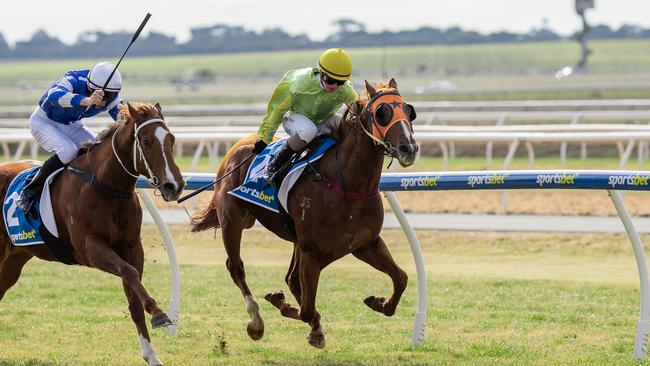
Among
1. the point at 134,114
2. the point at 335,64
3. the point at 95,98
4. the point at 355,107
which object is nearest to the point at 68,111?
the point at 95,98

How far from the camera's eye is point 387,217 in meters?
13.7

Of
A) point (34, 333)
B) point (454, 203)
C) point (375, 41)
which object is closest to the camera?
point (34, 333)

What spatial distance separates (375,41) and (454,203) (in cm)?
8999

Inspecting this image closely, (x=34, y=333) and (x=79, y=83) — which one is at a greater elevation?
(x=79, y=83)

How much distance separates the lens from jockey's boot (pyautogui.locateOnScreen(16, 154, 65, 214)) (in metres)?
7.34

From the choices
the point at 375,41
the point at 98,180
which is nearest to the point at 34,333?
the point at 98,180

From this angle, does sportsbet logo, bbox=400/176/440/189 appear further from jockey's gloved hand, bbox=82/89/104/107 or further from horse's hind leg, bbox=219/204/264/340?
jockey's gloved hand, bbox=82/89/104/107

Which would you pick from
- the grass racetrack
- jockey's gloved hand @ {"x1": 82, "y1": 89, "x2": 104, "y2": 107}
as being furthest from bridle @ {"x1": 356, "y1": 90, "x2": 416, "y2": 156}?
jockey's gloved hand @ {"x1": 82, "y1": 89, "x2": 104, "y2": 107}

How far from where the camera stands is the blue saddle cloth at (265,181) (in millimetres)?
7199

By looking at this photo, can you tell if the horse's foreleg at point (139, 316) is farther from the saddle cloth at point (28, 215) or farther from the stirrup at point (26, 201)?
the stirrup at point (26, 201)

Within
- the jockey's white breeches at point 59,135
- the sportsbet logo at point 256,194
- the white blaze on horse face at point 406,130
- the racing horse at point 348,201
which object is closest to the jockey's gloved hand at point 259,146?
the sportsbet logo at point 256,194

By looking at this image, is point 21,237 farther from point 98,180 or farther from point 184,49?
point 184,49

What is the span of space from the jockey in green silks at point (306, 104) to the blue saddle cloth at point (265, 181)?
97mm

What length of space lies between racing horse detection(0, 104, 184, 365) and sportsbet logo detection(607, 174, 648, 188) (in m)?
2.36
